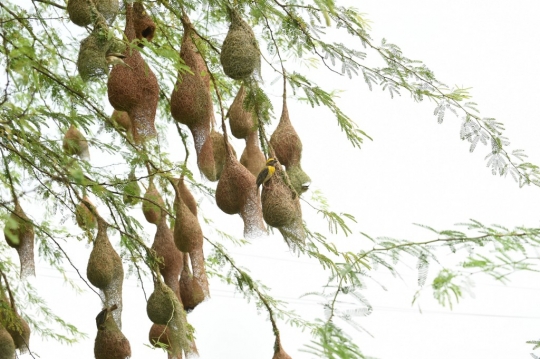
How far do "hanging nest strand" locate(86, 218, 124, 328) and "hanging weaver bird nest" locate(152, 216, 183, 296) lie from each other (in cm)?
12

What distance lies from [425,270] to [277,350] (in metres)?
0.64

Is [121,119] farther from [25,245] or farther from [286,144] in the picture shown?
[286,144]

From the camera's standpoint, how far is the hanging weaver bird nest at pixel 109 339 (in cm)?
132

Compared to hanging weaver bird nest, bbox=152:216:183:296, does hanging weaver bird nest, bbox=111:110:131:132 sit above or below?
above

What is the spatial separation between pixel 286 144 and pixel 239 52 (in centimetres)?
19

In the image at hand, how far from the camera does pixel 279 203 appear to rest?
1024 mm

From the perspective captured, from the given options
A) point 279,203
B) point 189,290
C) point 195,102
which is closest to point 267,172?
point 279,203

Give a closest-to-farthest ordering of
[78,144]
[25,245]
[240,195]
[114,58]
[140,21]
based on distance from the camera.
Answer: [114,58]
[240,195]
[140,21]
[25,245]
[78,144]

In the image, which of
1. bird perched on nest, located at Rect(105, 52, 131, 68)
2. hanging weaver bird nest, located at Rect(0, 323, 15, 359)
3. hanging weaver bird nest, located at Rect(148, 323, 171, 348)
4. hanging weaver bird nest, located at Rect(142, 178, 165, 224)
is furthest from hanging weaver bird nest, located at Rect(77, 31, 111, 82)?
hanging weaver bird nest, located at Rect(0, 323, 15, 359)

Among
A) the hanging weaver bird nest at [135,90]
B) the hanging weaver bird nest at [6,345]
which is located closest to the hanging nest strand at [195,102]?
the hanging weaver bird nest at [135,90]

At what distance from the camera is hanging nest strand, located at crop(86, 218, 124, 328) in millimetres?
1242

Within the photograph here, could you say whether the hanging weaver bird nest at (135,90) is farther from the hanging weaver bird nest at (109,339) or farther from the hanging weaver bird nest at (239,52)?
the hanging weaver bird nest at (109,339)

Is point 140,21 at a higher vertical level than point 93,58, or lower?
higher

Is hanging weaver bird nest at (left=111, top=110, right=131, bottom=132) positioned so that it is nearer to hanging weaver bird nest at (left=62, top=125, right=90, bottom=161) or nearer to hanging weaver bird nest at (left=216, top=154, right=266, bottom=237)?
hanging weaver bird nest at (left=62, top=125, right=90, bottom=161)
